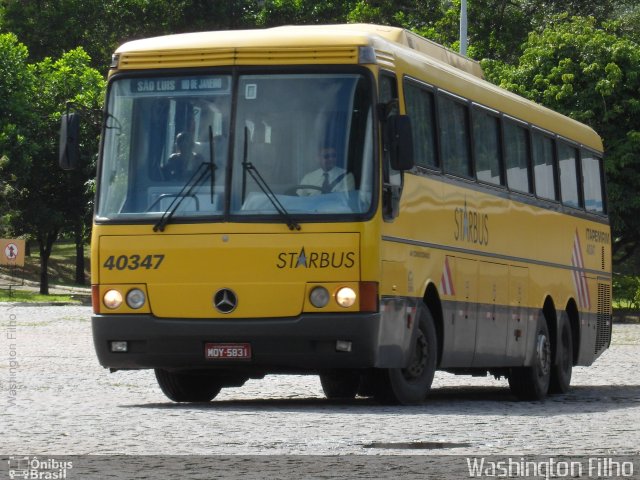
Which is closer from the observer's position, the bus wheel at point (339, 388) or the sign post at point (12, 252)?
the bus wheel at point (339, 388)

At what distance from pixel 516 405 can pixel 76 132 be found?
5341 mm

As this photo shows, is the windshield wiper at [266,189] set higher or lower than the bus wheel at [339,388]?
higher

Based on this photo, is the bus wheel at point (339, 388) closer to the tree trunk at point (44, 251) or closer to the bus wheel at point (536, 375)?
the bus wheel at point (536, 375)

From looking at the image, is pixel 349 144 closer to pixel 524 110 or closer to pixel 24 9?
pixel 524 110

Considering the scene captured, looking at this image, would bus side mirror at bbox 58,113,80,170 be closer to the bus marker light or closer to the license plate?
the bus marker light

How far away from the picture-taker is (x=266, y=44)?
15953mm

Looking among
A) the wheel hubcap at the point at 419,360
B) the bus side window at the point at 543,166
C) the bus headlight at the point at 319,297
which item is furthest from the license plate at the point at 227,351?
the bus side window at the point at 543,166

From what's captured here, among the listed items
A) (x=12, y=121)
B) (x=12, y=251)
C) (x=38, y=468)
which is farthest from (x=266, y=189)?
(x=12, y=121)

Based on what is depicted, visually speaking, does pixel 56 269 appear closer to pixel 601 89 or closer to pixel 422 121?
pixel 601 89

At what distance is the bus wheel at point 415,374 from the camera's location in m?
16.2

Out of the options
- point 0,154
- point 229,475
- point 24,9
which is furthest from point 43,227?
point 229,475

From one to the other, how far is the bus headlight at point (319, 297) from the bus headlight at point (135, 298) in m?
1.54

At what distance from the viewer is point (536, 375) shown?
20.3m

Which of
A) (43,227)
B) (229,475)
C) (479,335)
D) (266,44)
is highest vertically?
(43,227)
